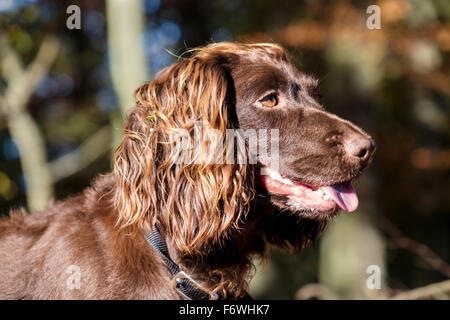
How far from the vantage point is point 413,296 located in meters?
3.89

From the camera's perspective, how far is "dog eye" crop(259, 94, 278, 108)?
9.59 feet

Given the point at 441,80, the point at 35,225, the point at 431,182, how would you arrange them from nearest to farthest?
the point at 35,225 → the point at 441,80 → the point at 431,182

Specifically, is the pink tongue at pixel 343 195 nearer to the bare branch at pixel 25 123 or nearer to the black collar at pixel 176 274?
the black collar at pixel 176 274

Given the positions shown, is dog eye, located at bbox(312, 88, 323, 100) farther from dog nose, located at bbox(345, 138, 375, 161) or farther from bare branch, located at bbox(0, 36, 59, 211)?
bare branch, located at bbox(0, 36, 59, 211)

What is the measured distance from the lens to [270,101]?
296cm

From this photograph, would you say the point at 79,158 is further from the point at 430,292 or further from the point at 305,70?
the point at 430,292

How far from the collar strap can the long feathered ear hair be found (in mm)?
60

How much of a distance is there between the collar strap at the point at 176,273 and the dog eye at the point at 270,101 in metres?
0.99

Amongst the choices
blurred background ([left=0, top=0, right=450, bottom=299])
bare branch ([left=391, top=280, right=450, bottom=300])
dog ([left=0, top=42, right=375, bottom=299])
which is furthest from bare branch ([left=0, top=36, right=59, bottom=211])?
bare branch ([left=391, top=280, right=450, bottom=300])

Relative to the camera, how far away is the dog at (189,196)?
2598 millimetres

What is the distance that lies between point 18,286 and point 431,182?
11.3 metres

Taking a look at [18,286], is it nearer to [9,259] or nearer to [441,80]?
[9,259]

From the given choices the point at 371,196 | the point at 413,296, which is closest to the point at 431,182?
the point at 371,196

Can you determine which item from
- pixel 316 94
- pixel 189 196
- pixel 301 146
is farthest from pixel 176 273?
pixel 316 94
